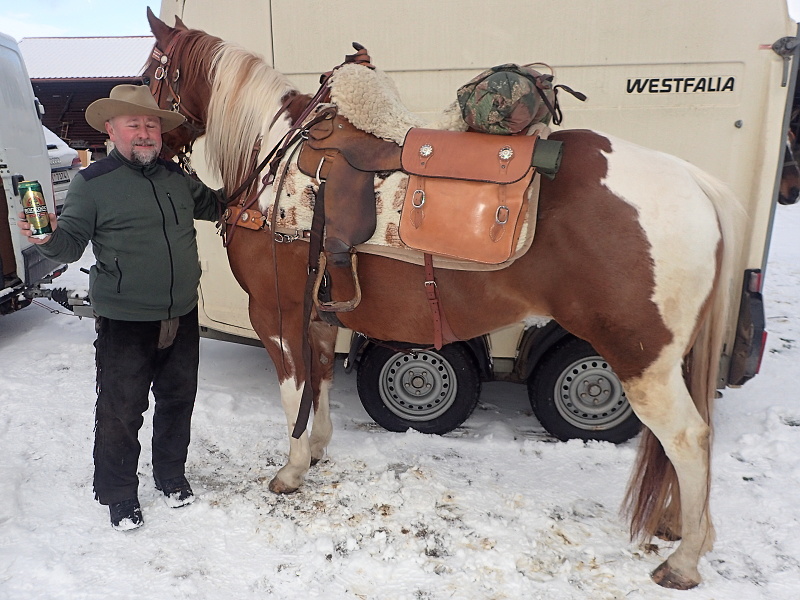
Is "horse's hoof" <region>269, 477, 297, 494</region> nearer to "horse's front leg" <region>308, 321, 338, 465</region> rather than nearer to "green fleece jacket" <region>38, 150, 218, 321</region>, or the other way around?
"horse's front leg" <region>308, 321, 338, 465</region>

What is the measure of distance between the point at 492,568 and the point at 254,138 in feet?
7.10

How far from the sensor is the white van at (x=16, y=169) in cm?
442

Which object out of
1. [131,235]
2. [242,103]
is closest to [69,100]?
[242,103]

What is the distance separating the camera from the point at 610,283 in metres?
1.81

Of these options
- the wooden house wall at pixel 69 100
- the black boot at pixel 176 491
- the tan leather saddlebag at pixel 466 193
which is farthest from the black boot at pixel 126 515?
the wooden house wall at pixel 69 100

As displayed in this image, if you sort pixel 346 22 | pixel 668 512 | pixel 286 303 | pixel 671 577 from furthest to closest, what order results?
pixel 346 22, pixel 286 303, pixel 668 512, pixel 671 577

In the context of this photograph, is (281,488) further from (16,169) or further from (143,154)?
(16,169)

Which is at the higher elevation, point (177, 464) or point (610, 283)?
point (610, 283)

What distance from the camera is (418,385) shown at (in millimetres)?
3229

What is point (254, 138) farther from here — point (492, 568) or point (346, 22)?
point (492, 568)

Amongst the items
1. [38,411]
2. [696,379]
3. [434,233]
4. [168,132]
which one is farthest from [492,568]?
[38,411]

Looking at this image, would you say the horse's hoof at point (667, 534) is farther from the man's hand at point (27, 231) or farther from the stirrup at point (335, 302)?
the man's hand at point (27, 231)

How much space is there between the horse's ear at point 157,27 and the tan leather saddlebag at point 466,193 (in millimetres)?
1459

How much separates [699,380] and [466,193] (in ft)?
3.99
